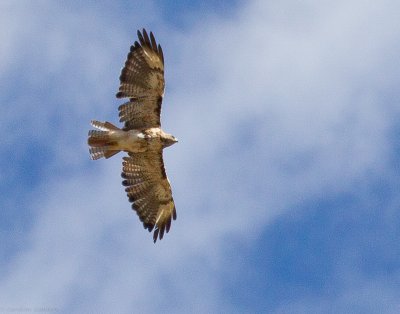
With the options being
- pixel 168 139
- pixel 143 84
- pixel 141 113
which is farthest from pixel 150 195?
pixel 143 84

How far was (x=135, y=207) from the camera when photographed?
88.4 ft

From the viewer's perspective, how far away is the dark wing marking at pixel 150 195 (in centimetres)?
2656

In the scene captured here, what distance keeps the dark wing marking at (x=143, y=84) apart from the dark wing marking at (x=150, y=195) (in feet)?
4.78

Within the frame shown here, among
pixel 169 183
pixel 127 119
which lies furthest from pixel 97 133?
pixel 169 183

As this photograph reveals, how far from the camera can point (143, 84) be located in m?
25.2

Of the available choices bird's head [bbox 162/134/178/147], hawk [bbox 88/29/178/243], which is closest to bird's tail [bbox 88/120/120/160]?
hawk [bbox 88/29/178/243]

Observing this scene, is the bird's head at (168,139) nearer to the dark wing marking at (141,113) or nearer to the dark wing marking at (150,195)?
the dark wing marking at (141,113)

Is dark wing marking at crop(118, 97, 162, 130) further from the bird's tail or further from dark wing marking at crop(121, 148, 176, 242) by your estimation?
dark wing marking at crop(121, 148, 176, 242)

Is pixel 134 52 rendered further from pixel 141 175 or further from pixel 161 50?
pixel 141 175

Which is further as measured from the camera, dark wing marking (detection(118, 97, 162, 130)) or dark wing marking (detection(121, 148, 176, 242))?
dark wing marking (detection(121, 148, 176, 242))

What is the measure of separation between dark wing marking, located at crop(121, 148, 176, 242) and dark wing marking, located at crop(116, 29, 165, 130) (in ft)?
4.78

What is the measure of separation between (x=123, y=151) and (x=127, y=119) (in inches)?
29.6

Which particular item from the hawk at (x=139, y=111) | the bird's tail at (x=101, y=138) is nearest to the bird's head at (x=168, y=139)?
the hawk at (x=139, y=111)

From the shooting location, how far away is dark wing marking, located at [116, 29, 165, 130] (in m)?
25.2
